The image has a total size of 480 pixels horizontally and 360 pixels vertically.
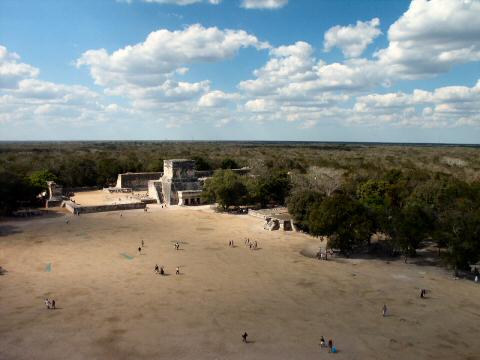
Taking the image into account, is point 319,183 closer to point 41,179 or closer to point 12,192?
point 12,192

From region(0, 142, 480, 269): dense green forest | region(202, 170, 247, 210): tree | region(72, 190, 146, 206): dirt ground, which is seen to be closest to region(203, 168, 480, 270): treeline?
region(0, 142, 480, 269): dense green forest

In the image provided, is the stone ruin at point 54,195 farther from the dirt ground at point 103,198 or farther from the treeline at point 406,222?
the treeline at point 406,222

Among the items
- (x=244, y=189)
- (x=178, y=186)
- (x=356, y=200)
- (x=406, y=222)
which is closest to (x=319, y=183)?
(x=244, y=189)

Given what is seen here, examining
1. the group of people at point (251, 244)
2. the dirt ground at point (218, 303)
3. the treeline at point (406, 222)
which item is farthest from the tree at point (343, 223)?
the group of people at point (251, 244)

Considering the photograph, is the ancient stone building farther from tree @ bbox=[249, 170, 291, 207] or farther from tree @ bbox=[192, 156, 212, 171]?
tree @ bbox=[192, 156, 212, 171]

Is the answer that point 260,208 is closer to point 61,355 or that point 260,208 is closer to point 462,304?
point 462,304
